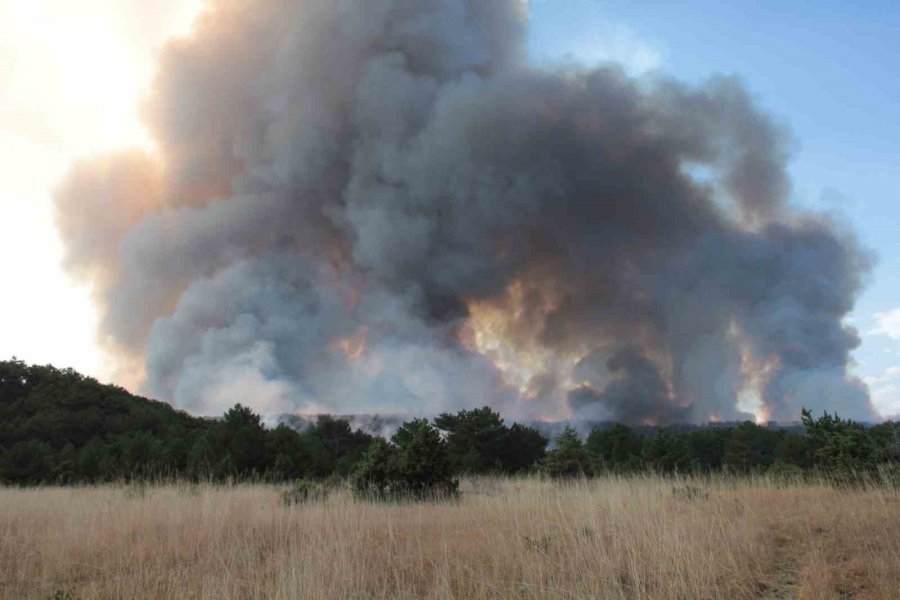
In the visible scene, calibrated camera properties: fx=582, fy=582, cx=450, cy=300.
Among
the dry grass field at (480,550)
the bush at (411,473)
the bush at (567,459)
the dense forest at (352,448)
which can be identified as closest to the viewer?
the dry grass field at (480,550)

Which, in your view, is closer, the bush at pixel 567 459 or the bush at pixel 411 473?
the bush at pixel 411 473

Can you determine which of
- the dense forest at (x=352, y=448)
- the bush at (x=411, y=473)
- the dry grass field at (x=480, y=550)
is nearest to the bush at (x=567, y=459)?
the dense forest at (x=352, y=448)

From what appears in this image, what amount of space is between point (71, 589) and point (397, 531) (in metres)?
3.53

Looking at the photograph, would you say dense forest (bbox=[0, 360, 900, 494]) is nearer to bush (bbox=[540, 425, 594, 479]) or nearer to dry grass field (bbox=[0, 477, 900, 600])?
bush (bbox=[540, 425, 594, 479])

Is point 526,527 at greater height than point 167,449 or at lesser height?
lesser

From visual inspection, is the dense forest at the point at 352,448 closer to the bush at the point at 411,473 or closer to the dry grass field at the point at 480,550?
the bush at the point at 411,473

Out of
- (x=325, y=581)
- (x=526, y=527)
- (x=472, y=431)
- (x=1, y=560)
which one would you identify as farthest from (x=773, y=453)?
(x=1, y=560)

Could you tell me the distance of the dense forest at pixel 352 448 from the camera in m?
12.6

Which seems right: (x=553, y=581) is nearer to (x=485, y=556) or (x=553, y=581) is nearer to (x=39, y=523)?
(x=485, y=556)

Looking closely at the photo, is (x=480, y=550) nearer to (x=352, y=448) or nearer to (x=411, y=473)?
(x=411, y=473)

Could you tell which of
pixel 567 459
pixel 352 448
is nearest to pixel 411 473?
pixel 567 459

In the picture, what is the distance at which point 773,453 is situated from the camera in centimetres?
2205

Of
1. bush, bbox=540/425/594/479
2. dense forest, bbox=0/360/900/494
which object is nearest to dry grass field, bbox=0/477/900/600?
dense forest, bbox=0/360/900/494

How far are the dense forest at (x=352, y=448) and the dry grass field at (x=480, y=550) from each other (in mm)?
3267
